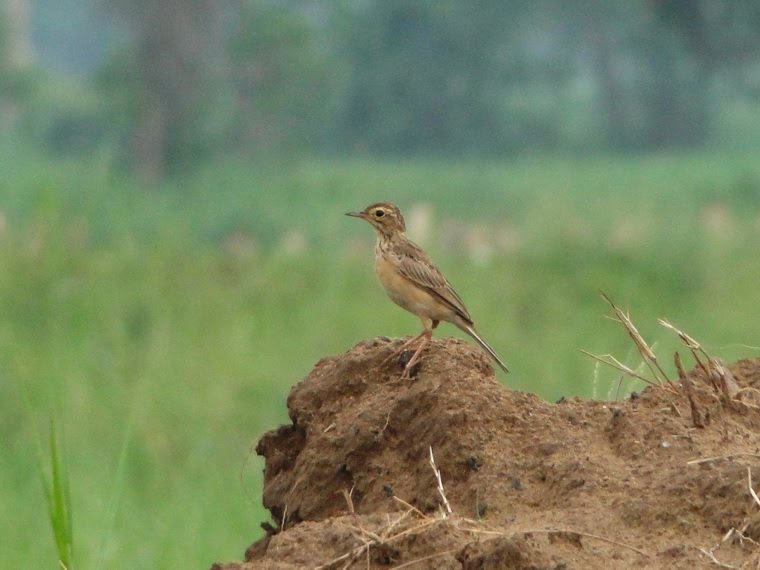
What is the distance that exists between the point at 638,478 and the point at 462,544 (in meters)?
0.55

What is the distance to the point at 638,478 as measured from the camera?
12.6ft

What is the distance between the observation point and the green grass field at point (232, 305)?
9.57 meters

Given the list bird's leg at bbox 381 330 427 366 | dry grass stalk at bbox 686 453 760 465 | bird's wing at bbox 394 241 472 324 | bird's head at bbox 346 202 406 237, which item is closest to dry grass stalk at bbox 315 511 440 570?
dry grass stalk at bbox 686 453 760 465

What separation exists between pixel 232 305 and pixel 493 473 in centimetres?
1357

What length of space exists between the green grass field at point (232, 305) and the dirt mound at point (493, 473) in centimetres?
55

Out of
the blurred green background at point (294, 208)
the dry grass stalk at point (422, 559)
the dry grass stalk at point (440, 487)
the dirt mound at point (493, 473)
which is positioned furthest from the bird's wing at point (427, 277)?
the dry grass stalk at point (422, 559)

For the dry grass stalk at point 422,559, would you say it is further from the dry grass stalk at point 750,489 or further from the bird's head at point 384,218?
the bird's head at point 384,218

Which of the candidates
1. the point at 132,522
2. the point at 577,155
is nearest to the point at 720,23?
the point at 577,155

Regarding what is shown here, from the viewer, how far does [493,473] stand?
3906 millimetres

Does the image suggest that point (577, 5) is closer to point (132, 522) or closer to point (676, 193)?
point (676, 193)

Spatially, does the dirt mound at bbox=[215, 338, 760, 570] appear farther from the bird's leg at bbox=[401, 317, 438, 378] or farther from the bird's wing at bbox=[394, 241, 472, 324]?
the bird's wing at bbox=[394, 241, 472, 324]

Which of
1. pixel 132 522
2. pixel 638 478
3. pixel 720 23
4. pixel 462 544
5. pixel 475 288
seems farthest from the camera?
pixel 720 23

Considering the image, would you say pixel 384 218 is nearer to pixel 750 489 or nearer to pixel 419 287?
pixel 419 287

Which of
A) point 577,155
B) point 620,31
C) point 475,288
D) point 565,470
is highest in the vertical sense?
point 620,31
